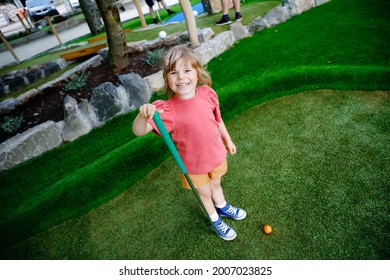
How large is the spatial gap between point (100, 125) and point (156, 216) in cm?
180

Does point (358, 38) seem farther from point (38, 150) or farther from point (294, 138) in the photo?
point (38, 150)

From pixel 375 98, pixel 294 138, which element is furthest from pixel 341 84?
pixel 294 138

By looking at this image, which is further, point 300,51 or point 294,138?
point 300,51

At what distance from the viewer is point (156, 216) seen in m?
2.17

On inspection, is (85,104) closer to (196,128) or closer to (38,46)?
(196,128)

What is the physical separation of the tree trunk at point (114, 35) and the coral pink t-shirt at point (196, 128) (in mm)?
3017

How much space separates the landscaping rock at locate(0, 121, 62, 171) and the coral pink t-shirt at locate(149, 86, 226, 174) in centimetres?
237

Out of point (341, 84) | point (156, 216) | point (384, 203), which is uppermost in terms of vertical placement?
point (341, 84)

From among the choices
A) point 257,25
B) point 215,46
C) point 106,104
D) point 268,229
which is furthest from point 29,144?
point 257,25

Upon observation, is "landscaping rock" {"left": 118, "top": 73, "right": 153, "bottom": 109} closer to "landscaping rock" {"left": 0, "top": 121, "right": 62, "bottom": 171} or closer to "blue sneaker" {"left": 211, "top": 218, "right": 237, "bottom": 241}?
"landscaping rock" {"left": 0, "top": 121, "right": 62, "bottom": 171}

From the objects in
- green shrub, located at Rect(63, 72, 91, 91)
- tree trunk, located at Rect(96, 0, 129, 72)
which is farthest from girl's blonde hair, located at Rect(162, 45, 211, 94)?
green shrub, located at Rect(63, 72, 91, 91)

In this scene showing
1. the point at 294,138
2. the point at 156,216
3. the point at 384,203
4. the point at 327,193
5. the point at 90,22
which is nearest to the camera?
the point at 384,203

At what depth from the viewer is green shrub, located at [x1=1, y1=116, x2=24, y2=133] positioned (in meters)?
3.50

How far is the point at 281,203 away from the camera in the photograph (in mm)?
1996
